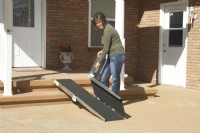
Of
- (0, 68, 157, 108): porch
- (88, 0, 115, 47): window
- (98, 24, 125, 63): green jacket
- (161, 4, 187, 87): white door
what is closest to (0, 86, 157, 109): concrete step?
(0, 68, 157, 108): porch

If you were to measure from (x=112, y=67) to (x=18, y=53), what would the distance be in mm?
4282

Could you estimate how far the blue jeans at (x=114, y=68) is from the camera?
7.21 meters

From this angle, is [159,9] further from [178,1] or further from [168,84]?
[168,84]

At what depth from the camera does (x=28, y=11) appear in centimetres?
1075

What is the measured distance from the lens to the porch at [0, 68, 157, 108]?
295 inches

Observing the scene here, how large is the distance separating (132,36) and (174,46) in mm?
1914

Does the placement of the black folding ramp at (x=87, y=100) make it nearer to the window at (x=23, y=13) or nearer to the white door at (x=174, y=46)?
the window at (x=23, y=13)

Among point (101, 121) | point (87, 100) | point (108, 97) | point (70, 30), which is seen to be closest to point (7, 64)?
point (87, 100)

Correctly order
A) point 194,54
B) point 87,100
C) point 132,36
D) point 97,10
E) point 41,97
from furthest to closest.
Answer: point 132,36 → point 97,10 → point 194,54 → point 41,97 → point 87,100

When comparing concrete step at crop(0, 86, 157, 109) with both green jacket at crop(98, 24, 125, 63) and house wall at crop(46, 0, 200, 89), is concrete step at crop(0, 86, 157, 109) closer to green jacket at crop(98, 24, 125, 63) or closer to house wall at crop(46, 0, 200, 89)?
green jacket at crop(98, 24, 125, 63)

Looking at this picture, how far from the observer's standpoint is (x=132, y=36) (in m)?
13.2

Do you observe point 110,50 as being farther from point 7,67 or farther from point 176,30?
point 176,30

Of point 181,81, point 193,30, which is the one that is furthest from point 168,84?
point 193,30

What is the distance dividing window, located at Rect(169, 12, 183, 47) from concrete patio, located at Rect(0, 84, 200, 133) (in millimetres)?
3419
